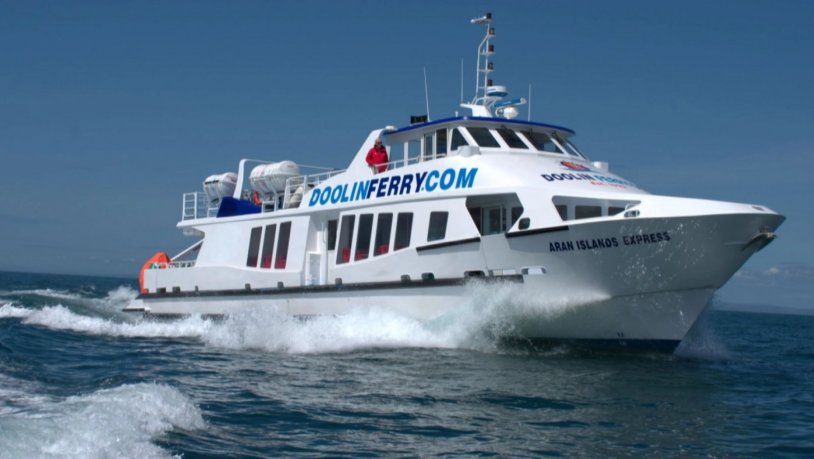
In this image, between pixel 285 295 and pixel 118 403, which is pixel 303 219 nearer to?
pixel 285 295

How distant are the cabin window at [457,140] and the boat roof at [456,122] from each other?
0.65 ft

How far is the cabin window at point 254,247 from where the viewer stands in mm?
18688

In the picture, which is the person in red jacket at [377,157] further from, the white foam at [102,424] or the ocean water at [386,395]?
the white foam at [102,424]

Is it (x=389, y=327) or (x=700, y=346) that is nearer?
(x=389, y=327)

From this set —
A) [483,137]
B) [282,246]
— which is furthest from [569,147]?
[282,246]

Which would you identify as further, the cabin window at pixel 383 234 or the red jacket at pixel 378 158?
the red jacket at pixel 378 158

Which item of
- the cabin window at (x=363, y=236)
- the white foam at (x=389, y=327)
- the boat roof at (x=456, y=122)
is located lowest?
the white foam at (x=389, y=327)

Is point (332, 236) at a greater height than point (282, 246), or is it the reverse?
point (332, 236)

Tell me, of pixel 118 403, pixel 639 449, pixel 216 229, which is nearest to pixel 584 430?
pixel 639 449

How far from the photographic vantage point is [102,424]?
6797 mm

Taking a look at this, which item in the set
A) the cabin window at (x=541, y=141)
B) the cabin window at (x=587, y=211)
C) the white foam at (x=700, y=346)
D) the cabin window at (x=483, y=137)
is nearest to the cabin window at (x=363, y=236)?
the cabin window at (x=483, y=137)

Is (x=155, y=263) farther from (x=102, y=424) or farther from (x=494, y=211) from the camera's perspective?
(x=102, y=424)

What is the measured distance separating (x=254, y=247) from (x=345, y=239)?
→ 3.27m

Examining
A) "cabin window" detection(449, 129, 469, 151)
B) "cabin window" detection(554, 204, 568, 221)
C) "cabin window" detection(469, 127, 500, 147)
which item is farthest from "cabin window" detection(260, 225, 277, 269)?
"cabin window" detection(554, 204, 568, 221)
